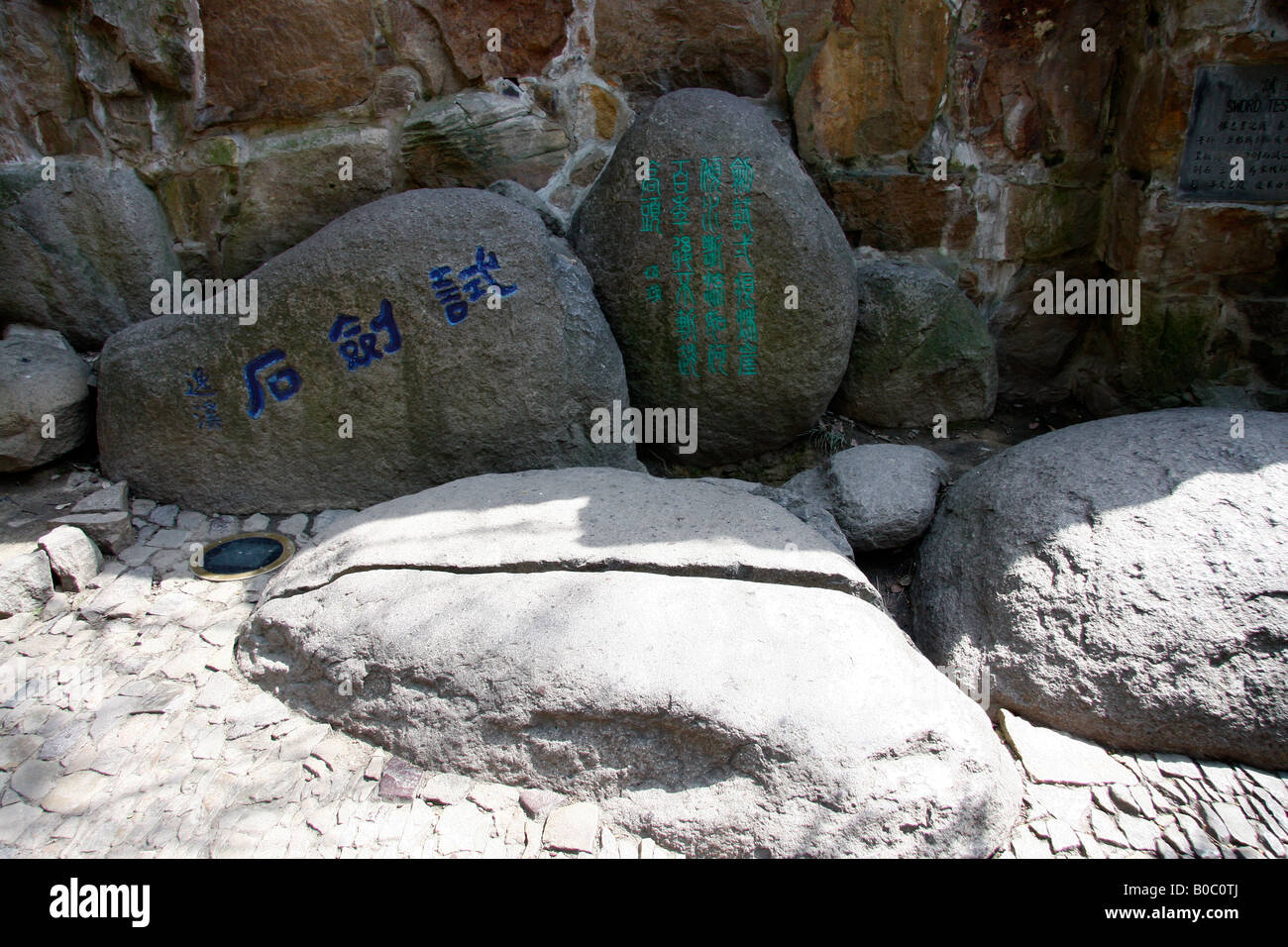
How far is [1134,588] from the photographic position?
2.50 meters

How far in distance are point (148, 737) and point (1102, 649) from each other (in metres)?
2.78

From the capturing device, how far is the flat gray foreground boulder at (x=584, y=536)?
254cm


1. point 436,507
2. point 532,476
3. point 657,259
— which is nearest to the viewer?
point 436,507

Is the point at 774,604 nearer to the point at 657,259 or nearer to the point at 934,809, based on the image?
the point at 934,809

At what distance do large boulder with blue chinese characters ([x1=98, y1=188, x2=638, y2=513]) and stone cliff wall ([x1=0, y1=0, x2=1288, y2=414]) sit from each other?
61 cm

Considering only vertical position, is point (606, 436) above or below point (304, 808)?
above

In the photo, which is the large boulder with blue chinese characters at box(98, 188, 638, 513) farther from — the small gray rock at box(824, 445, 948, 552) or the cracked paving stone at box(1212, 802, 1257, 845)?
the cracked paving stone at box(1212, 802, 1257, 845)

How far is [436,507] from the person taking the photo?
9.67 feet

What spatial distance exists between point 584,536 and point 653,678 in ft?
2.23

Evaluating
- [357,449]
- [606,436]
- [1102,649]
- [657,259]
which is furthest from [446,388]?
[1102,649]

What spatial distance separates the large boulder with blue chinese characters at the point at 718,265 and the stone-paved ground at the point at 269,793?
2005 millimetres

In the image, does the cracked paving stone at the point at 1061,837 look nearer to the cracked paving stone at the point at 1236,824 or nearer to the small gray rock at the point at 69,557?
the cracked paving stone at the point at 1236,824

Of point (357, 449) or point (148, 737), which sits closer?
point (148, 737)

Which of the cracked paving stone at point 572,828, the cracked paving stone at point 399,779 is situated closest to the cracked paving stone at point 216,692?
the cracked paving stone at point 399,779
